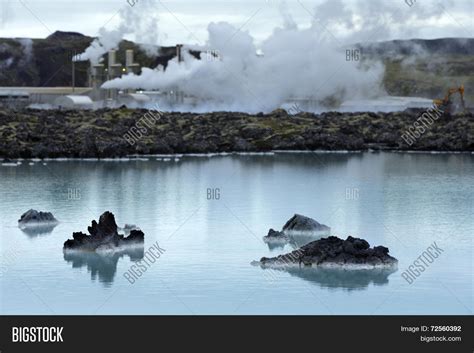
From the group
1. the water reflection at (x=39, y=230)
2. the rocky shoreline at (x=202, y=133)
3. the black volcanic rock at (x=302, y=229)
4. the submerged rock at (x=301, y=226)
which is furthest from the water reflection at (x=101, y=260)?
the rocky shoreline at (x=202, y=133)

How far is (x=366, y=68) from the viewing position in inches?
6147

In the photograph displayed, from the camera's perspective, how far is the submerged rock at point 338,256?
27.2 meters

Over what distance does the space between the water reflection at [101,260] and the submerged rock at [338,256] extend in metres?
3.97

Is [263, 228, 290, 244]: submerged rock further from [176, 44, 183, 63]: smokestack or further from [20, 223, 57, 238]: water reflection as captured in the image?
[176, 44, 183, 63]: smokestack

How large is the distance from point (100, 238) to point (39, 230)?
5.27 meters

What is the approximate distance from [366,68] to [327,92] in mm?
31118

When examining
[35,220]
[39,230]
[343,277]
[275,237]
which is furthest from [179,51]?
[343,277]

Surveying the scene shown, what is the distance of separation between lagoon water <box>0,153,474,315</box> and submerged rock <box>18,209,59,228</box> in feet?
1.16

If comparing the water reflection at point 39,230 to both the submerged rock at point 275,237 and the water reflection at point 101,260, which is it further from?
the submerged rock at point 275,237

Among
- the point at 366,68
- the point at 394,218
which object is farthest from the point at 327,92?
the point at 394,218

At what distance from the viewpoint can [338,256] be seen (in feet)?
89.2

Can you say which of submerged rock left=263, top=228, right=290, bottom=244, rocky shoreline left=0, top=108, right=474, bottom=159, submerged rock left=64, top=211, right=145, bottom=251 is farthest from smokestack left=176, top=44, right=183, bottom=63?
submerged rock left=64, top=211, right=145, bottom=251

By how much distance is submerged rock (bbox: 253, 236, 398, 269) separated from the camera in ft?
89.1

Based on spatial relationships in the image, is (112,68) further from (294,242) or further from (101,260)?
(101,260)
